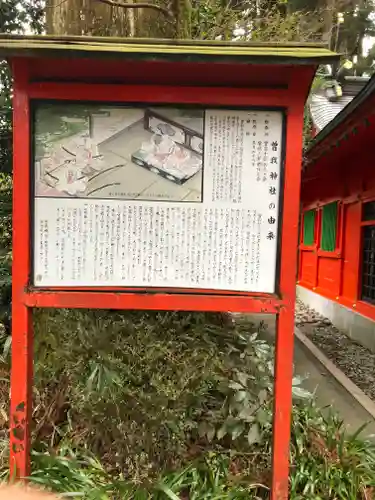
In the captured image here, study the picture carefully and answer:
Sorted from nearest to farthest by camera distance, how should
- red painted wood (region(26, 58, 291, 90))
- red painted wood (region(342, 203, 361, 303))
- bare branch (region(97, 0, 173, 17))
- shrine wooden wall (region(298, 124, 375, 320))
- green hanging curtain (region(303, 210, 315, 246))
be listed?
1. red painted wood (region(26, 58, 291, 90))
2. bare branch (region(97, 0, 173, 17))
3. shrine wooden wall (region(298, 124, 375, 320))
4. red painted wood (region(342, 203, 361, 303))
5. green hanging curtain (region(303, 210, 315, 246))

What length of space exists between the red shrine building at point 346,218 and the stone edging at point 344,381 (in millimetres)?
1108

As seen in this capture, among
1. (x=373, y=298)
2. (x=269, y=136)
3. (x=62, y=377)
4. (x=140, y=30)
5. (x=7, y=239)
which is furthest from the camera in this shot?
(x=373, y=298)

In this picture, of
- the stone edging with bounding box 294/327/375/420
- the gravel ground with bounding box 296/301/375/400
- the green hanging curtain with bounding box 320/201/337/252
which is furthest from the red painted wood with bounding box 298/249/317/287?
the stone edging with bounding box 294/327/375/420

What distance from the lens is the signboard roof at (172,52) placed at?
241cm

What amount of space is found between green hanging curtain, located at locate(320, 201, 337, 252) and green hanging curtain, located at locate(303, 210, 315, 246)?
4.33 feet

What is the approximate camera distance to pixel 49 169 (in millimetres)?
2701

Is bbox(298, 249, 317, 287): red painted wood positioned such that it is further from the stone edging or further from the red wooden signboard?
the red wooden signboard

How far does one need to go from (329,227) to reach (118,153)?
8513 mm

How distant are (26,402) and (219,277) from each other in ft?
4.71

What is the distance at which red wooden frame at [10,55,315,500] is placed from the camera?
2.64 meters

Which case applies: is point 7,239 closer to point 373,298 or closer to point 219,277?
point 219,277

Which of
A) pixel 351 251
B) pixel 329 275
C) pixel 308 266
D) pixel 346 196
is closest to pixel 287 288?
pixel 351 251

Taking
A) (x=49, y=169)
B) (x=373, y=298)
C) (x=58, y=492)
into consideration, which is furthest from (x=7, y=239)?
(x=373, y=298)

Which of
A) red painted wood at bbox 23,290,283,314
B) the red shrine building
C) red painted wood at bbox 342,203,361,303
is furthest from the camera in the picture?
red painted wood at bbox 342,203,361,303
